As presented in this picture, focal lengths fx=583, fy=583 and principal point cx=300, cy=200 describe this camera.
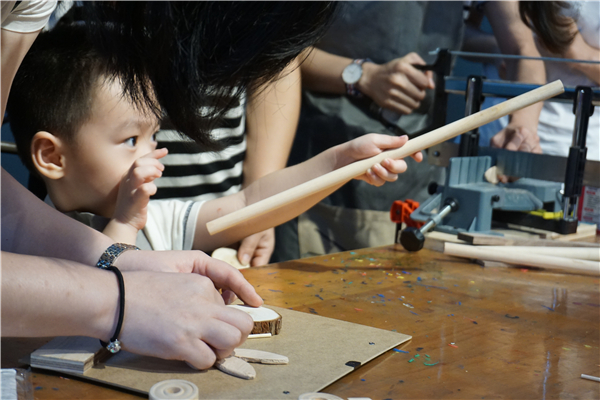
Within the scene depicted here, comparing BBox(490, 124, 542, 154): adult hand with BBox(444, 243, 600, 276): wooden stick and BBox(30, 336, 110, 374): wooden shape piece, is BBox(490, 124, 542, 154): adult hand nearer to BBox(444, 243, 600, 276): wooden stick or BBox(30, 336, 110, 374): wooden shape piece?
BBox(444, 243, 600, 276): wooden stick

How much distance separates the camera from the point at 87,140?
1.23 metres

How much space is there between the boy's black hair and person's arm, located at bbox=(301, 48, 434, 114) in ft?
3.55

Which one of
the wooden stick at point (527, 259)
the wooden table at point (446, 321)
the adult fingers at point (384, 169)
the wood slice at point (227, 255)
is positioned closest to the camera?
the wooden table at point (446, 321)

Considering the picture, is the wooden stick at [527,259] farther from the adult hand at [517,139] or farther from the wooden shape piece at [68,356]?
the adult hand at [517,139]

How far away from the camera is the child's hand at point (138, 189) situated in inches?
45.8

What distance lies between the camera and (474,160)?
5.11 feet

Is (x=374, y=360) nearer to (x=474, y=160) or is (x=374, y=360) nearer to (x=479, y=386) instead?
(x=479, y=386)

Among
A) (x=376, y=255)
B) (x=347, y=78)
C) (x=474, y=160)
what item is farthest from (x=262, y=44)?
(x=347, y=78)

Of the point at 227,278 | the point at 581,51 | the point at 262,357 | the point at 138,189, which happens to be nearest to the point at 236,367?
the point at 262,357

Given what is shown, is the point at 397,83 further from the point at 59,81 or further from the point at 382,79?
the point at 59,81

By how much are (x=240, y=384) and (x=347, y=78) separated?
5.58 feet

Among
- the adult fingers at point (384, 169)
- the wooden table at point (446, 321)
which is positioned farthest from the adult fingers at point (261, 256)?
the adult fingers at point (384, 169)

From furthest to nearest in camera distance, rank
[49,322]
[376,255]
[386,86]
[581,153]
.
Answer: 1. [386,86]
2. [581,153]
3. [376,255]
4. [49,322]

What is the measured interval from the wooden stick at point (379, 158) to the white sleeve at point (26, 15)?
0.35m
